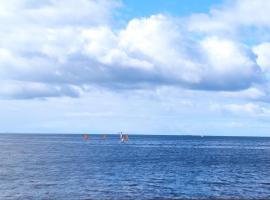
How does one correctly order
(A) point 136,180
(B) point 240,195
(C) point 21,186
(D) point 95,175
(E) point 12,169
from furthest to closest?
(E) point 12,169 < (D) point 95,175 < (A) point 136,180 < (C) point 21,186 < (B) point 240,195

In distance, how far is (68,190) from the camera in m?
56.5

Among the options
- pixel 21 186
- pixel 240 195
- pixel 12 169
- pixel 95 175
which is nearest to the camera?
pixel 240 195

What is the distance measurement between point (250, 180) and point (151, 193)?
71.4 ft

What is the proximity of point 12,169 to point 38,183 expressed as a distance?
20.4 m

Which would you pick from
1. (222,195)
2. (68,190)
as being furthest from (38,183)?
(222,195)

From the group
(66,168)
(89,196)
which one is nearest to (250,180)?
(89,196)

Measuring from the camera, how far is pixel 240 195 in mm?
54062

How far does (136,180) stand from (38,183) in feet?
47.8

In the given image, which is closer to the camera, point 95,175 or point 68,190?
point 68,190

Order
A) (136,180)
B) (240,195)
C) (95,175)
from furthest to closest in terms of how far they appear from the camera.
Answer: (95,175) → (136,180) → (240,195)

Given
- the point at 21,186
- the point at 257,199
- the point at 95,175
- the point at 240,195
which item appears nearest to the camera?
the point at 257,199

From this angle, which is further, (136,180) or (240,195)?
(136,180)

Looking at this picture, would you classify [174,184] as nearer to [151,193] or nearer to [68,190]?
[151,193]

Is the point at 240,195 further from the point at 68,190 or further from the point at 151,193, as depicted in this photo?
the point at 68,190
